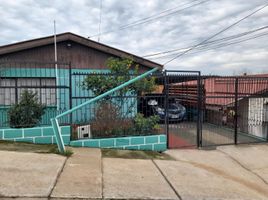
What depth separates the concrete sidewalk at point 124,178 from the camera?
4.26 meters

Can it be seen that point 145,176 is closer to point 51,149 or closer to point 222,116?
point 51,149

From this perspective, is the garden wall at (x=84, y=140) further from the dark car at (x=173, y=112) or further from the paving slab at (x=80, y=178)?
the paving slab at (x=80, y=178)

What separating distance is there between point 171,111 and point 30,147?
4.04 metres

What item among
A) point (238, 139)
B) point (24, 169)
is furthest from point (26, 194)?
point (238, 139)

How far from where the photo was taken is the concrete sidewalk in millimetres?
4258

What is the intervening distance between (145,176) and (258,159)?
13.5 ft

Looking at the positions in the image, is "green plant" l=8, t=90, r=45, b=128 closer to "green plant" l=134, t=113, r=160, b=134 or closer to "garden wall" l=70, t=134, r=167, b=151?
"garden wall" l=70, t=134, r=167, b=151

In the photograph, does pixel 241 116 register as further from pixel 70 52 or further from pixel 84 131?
pixel 70 52

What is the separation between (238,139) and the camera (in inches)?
386

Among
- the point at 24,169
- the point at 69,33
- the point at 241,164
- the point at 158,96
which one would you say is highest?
the point at 69,33

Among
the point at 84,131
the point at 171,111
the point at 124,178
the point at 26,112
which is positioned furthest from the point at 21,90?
the point at 124,178

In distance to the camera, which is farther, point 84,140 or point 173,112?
point 173,112

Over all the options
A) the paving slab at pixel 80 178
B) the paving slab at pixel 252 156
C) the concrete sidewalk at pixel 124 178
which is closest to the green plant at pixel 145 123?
the concrete sidewalk at pixel 124 178

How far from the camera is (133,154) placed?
7203 mm
